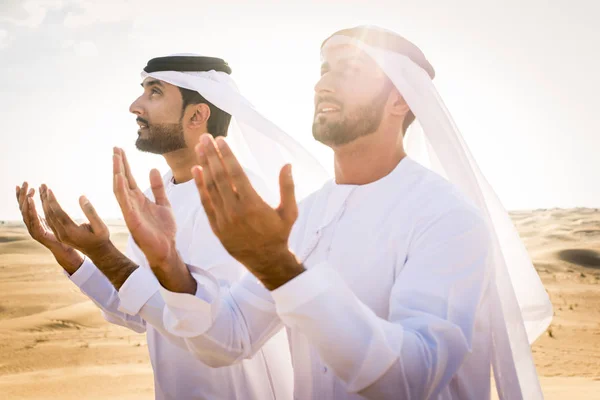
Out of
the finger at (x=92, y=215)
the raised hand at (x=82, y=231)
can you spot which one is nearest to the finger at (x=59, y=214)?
the raised hand at (x=82, y=231)

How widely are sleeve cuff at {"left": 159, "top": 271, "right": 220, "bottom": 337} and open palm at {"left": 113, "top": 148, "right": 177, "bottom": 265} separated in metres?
0.14

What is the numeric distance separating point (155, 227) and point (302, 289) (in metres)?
0.67

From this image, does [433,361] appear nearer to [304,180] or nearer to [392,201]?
[392,201]

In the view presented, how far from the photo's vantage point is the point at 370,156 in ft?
7.55

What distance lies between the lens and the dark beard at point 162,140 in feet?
11.5

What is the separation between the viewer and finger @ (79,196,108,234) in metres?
2.25

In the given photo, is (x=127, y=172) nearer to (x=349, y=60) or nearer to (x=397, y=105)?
(x=349, y=60)

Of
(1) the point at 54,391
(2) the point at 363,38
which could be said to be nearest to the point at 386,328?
(2) the point at 363,38

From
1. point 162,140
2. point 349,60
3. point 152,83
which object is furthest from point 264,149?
point 349,60

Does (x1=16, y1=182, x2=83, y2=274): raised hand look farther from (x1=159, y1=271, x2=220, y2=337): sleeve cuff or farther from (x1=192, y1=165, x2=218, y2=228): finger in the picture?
(x1=192, y1=165, x2=218, y2=228): finger

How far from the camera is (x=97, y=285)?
3.27m

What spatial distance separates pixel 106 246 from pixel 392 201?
1.27 metres

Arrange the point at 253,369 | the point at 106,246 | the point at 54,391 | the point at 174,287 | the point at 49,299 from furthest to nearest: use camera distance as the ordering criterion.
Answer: the point at 49,299, the point at 54,391, the point at 253,369, the point at 106,246, the point at 174,287

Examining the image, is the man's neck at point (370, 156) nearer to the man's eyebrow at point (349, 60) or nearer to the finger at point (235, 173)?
the man's eyebrow at point (349, 60)
